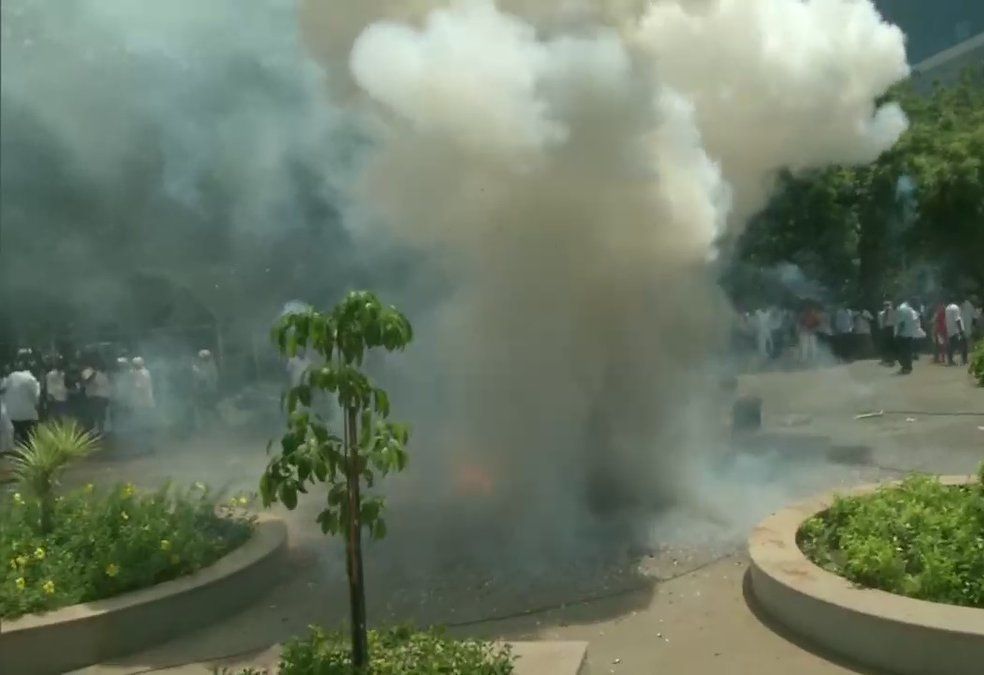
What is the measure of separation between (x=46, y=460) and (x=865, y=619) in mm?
3878

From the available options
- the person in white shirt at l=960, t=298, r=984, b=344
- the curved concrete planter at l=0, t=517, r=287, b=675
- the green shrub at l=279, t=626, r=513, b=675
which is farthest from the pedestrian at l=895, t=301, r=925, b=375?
the green shrub at l=279, t=626, r=513, b=675

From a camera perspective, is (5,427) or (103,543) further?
(5,427)

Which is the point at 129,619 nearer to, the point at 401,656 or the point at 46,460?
the point at 46,460

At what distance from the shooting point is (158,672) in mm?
4328

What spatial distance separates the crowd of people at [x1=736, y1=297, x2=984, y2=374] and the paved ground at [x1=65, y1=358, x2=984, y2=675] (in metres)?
7.08

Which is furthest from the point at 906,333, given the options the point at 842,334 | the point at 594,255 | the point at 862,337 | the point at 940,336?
the point at 594,255

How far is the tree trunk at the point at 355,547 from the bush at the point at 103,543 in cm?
177

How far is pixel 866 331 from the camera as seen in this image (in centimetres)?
2000

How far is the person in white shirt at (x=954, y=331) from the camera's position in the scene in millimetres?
15245

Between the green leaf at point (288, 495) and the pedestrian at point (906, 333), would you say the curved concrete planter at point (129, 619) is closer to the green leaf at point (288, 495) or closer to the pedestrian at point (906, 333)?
the green leaf at point (288, 495)

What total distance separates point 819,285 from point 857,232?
94.6 inches

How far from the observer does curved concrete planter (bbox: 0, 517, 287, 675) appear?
14.1 ft

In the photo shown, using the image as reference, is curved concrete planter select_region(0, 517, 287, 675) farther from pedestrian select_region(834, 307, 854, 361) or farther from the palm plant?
pedestrian select_region(834, 307, 854, 361)

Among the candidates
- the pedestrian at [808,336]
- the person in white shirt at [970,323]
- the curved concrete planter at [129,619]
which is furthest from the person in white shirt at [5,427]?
the pedestrian at [808,336]
